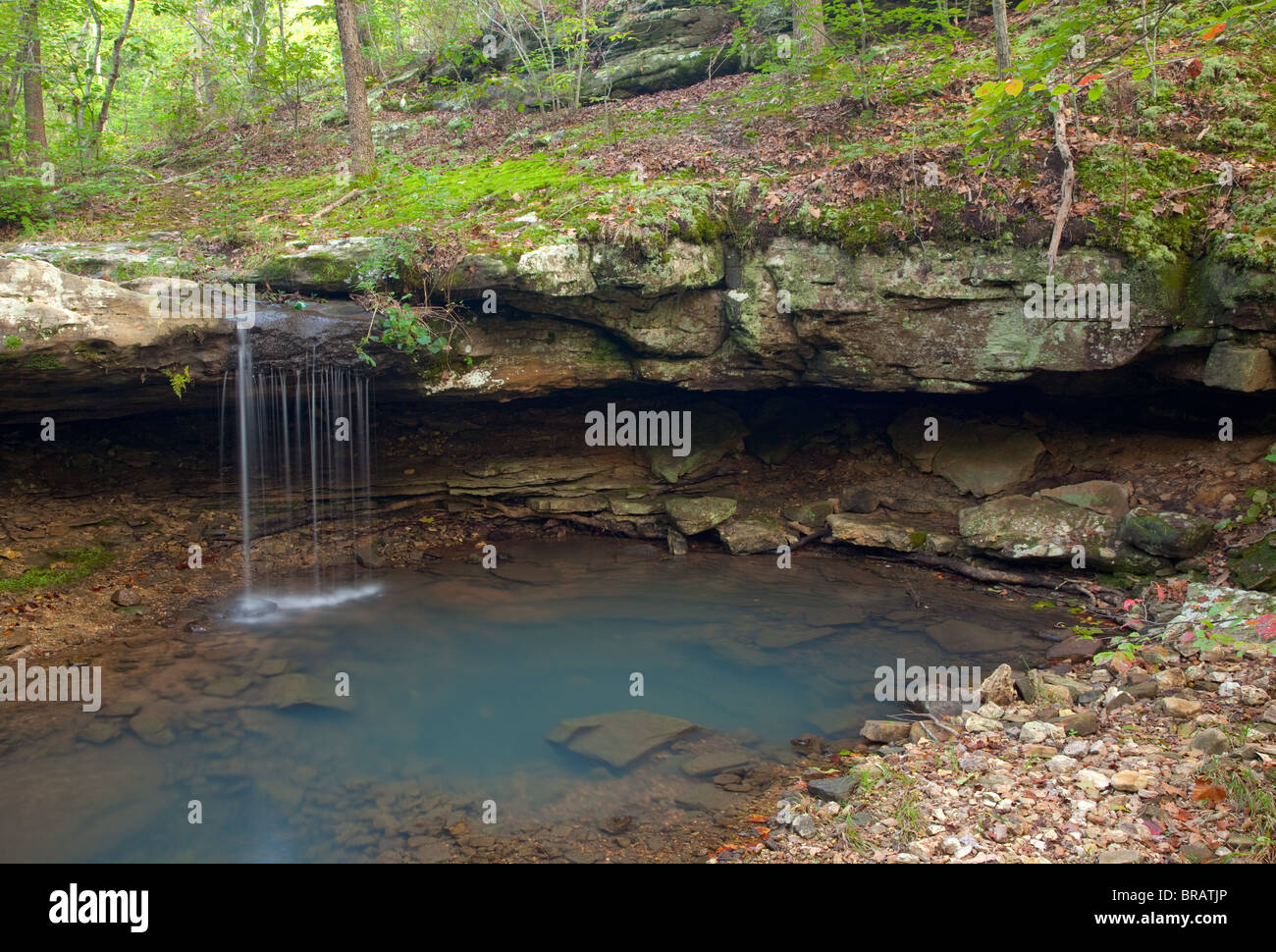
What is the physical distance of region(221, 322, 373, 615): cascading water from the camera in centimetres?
880

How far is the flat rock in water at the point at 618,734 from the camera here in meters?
6.16

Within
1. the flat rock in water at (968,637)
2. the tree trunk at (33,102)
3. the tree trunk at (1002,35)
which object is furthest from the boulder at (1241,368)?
the tree trunk at (33,102)

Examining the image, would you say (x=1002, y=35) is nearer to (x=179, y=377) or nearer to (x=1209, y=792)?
(x=1209, y=792)

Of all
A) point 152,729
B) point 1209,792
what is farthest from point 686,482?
point 1209,792

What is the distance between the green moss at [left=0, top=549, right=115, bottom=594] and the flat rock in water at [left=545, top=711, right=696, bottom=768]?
653 centimetres

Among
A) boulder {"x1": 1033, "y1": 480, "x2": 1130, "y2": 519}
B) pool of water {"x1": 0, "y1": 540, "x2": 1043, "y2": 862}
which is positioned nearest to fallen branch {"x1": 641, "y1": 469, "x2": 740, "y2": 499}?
pool of water {"x1": 0, "y1": 540, "x2": 1043, "y2": 862}

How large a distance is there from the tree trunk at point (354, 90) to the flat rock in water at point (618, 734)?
1014 cm

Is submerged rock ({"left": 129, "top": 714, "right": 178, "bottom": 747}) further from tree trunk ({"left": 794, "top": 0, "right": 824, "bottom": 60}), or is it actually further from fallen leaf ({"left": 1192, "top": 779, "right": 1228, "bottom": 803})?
tree trunk ({"left": 794, "top": 0, "right": 824, "bottom": 60})

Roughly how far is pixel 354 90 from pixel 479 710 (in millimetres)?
11160

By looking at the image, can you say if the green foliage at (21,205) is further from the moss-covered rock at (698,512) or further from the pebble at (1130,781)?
the pebble at (1130,781)

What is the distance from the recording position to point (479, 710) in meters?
7.18

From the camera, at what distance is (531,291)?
29.1 feet

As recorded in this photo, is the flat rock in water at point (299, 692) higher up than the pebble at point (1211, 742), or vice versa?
the pebble at point (1211, 742)

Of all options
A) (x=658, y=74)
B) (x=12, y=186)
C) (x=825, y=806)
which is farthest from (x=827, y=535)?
(x=12, y=186)
